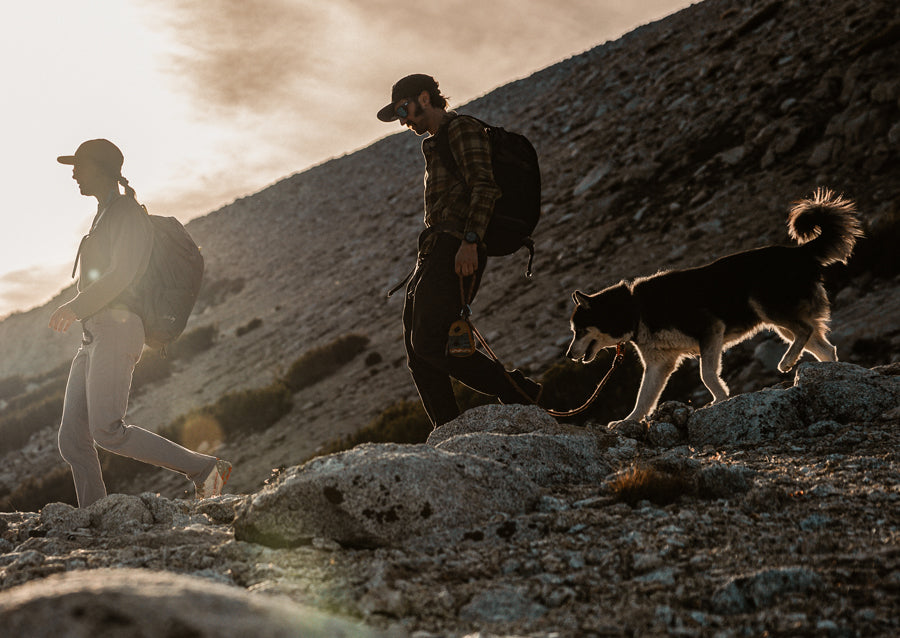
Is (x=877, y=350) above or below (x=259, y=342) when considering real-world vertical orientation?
below

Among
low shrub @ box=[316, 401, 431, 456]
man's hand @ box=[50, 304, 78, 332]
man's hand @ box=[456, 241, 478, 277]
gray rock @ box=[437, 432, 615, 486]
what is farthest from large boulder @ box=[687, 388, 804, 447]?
low shrub @ box=[316, 401, 431, 456]

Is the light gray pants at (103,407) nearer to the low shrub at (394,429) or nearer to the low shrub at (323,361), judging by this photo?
the low shrub at (394,429)

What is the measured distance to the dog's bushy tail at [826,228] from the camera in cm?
679

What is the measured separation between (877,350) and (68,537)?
791 cm

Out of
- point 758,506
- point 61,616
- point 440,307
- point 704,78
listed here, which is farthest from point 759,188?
point 61,616

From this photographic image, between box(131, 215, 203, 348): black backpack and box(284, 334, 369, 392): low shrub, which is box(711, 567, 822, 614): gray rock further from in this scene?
box(284, 334, 369, 392): low shrub

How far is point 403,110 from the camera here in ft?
15.9

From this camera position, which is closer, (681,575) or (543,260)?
(681,575)

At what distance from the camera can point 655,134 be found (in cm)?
1769

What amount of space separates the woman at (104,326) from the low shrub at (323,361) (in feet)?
34.7

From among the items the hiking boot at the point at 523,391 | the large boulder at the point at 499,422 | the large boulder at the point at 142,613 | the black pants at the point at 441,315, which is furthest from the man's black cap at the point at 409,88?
the large boulder at the point at 142,613

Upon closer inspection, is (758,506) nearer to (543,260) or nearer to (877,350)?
(877,350)

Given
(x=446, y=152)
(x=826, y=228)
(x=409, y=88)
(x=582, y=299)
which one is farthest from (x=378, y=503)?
(x=826, y=228)

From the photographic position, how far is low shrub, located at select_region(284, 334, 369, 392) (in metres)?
15.4
